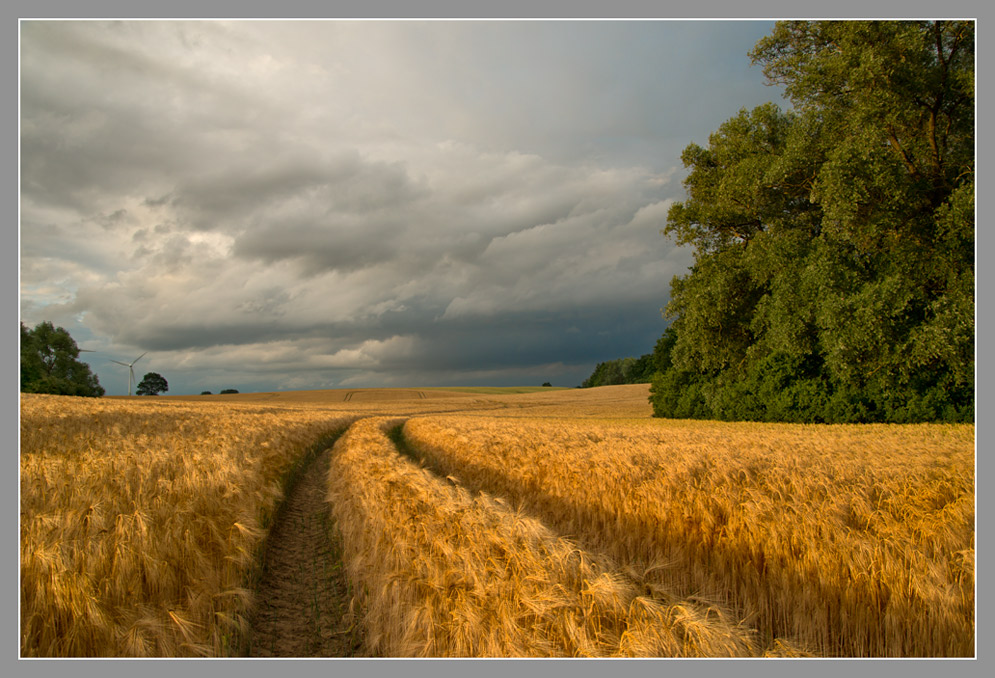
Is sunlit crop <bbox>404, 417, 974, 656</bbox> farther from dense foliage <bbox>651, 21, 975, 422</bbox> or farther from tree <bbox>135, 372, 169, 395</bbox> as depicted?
tree <bbox>135, 372, 169, 395</bbox>

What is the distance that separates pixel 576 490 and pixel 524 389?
10618 cm

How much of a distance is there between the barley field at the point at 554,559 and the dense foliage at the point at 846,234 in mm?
11586

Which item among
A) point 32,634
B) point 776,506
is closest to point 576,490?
point 776,506

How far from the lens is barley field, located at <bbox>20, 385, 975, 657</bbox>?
3119 mm

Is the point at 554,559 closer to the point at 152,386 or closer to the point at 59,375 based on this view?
the point at 59,375

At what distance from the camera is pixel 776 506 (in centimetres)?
572

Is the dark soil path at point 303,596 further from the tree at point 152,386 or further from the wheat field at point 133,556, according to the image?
the tree at point 152,386

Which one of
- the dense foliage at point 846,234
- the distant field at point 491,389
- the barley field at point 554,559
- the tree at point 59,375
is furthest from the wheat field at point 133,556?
the distant field at point 491,389

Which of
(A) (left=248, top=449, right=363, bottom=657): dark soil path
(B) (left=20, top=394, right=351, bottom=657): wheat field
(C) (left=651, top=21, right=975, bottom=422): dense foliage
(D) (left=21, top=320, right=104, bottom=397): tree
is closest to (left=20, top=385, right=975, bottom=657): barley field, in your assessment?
(B) (left=20, top=394, right=351, bottom=657): wheat field

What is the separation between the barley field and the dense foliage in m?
11.6

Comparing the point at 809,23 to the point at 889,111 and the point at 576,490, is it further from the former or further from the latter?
the point at 576,490

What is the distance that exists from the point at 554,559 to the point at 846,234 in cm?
2029

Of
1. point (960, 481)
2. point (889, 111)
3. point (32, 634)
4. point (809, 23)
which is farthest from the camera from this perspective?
point (809, 23)

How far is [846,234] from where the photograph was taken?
17.9 metres
